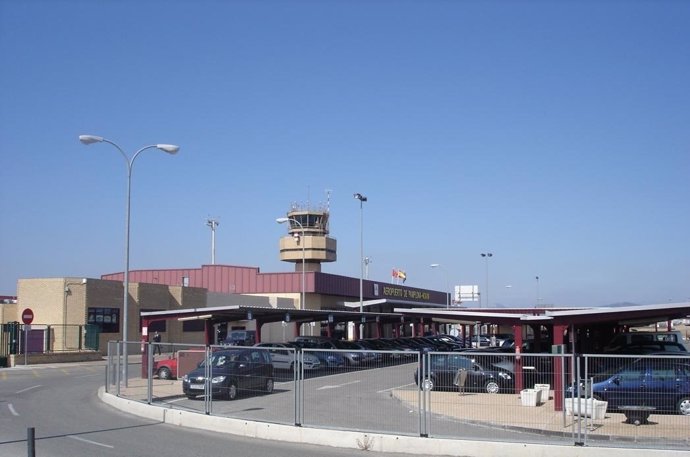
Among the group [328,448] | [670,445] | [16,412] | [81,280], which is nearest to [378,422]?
[328,448]

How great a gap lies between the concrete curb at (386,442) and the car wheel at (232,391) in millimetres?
857

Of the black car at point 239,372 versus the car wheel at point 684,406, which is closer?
the car wheel at point 684,406

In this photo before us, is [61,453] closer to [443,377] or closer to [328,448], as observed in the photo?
[328,448]

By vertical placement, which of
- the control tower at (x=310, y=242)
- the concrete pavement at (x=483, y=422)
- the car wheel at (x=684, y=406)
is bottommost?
the concrete pavement at (x=483, y=422)

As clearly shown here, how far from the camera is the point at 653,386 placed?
13.9 m

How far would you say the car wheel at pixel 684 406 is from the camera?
1329 cm

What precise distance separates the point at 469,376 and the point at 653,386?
385cm

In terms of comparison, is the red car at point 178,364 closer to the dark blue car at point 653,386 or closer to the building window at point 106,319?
the dark blue car at point 653,386

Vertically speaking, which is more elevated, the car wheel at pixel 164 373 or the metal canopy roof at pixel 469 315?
the metal canopy roof at pixel 469 315

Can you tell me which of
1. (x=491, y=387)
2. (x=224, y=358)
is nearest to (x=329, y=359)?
(x=224, y=358)

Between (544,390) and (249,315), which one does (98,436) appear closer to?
(544,390)

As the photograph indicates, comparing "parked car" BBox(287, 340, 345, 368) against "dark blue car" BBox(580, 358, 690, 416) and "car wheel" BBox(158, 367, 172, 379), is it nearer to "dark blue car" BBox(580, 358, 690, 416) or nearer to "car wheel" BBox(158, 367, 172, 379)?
"dark blue car" BBox(580, 358, 690, 416)

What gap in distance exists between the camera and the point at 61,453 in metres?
13.2

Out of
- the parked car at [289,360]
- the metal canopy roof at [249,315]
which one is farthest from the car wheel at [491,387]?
the metal canopy roof at [249,315]
